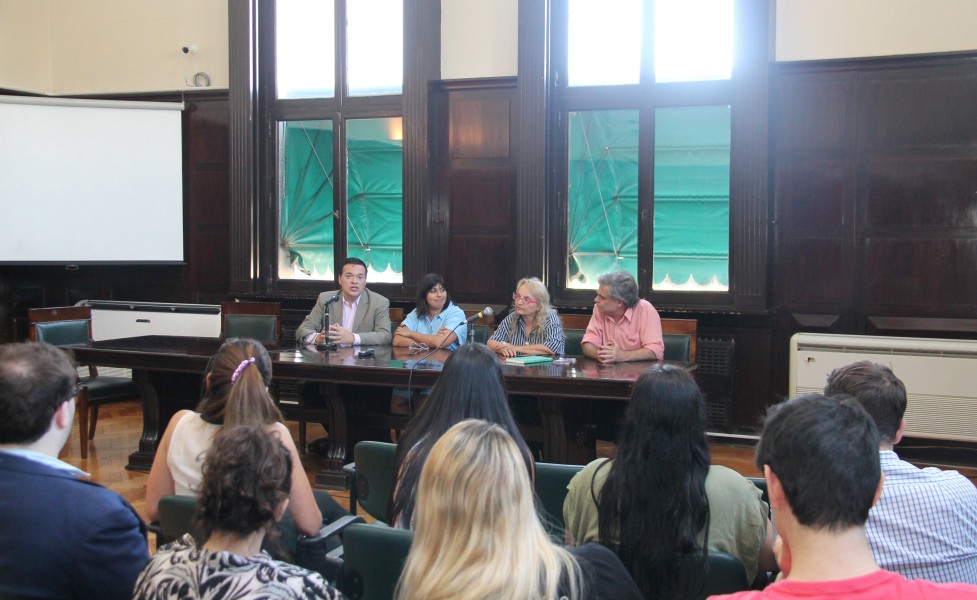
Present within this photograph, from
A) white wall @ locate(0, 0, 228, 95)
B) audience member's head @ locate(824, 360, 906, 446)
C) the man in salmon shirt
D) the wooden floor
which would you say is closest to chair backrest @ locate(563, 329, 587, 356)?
the man in salmon shirt

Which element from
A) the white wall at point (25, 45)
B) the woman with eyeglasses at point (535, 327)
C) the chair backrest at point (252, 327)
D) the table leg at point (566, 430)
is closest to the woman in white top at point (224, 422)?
the table leg at point (566, 430)

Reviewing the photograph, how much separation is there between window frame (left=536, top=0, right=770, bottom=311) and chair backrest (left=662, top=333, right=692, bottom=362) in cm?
112

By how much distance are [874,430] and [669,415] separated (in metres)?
0.68

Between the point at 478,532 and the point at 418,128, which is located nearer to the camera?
the point at 478,532

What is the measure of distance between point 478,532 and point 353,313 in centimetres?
417

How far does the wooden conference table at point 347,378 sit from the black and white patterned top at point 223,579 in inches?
Answer: 102

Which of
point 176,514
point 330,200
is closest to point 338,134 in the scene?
point 330,200

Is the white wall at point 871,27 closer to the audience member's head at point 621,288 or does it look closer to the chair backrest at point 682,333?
the chair backrest at point 682,333

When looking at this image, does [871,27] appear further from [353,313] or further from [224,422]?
[224,422]

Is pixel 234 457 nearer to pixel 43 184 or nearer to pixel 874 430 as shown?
pixel 874 430

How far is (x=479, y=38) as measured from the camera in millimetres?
6551

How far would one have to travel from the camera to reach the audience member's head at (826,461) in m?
1.27

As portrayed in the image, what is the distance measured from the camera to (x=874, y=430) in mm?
1373

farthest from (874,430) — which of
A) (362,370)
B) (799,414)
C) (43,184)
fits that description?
(43,184)
